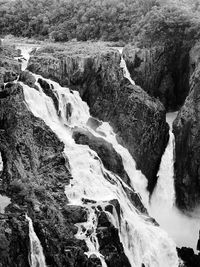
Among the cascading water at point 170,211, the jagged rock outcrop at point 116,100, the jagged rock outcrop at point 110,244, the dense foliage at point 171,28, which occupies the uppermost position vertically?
the dense foliage at point 171,28

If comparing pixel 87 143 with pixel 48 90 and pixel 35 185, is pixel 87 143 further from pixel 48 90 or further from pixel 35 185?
pixel 35 185

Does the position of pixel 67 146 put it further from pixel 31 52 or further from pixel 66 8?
pixel 66 8

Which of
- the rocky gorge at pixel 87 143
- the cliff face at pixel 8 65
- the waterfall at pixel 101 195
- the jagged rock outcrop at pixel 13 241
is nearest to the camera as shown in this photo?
the jagged rock outcrop at pixel 13 241

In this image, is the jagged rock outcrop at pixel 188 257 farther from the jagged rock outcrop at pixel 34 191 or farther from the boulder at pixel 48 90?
the boulder at pixel 48 90

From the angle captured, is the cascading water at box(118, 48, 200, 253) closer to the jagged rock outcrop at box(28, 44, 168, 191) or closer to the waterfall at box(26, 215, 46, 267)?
the jagged rock outcrop at box(28, 44, 168, 191)

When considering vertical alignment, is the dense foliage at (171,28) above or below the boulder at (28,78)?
above

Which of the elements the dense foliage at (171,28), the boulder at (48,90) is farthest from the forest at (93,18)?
the boulder at (48,90)

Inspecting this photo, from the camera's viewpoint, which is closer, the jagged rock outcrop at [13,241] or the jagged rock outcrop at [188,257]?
the jagged rock outcrop at [13,241]

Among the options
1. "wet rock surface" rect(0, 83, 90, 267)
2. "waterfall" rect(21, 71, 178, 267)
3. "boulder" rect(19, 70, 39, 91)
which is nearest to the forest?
"boulder" rect(19, 70, 39, 91)
